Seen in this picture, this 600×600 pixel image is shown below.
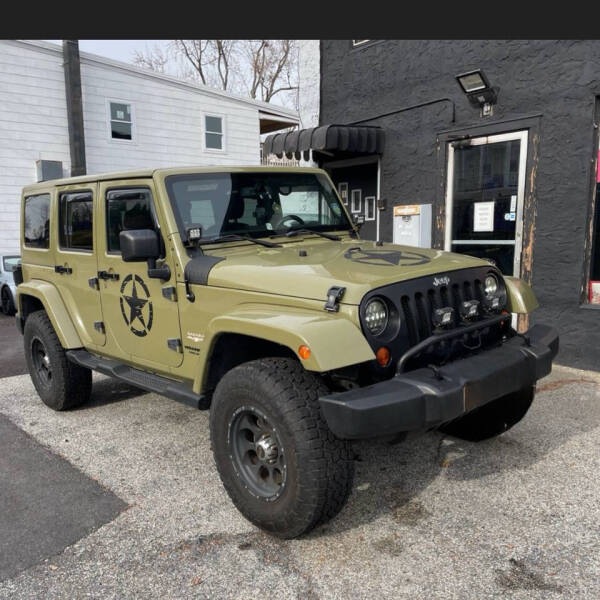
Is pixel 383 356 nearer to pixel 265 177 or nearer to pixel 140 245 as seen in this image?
pixel 140 245

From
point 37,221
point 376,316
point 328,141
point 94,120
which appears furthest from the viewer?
point 94,120

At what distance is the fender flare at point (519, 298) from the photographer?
3.46m

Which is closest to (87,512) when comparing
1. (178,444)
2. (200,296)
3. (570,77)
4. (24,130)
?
(178,444)

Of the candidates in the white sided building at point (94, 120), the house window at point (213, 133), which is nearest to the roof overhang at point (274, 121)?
the white sided building at point (94, 120)

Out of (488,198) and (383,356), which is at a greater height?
(488,198)

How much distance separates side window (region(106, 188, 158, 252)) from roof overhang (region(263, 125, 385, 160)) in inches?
135

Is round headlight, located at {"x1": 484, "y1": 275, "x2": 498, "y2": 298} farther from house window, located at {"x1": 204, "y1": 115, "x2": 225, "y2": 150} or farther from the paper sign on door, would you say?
house window, located at {"x1": 204, "y1": 115, "x2": 225, "y2": 150}

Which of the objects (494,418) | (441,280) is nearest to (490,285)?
(441,280)

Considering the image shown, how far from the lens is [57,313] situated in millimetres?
4496

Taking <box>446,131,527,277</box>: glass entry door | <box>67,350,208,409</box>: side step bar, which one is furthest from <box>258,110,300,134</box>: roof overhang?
<box>67,350,208,409</box>: side step bar

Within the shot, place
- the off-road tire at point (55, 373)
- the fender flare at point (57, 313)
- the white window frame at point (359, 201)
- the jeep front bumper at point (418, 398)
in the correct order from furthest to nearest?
1. the white window frame at point (359, 201)
2. the off-road tire at point (55, 373)
3. the fender flare at point (57, 313)
4. the jeep front bumper at point (418, 398)

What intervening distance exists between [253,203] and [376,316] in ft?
4.90

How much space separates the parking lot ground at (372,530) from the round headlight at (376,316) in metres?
0.87

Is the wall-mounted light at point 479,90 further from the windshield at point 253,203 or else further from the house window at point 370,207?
the windshield at point 253,203
